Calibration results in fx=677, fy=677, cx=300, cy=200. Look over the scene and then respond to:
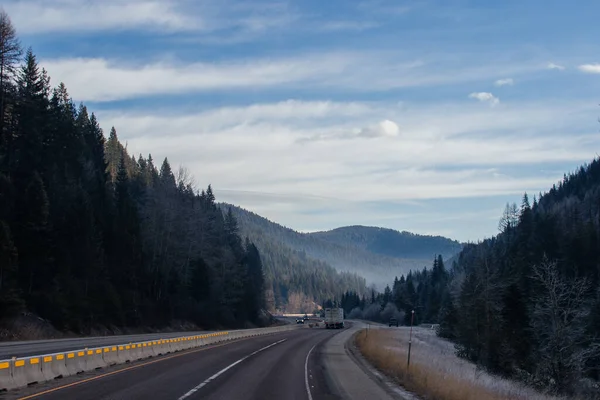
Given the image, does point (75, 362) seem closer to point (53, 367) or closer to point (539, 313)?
point (53, 367)

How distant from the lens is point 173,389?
18.6 m

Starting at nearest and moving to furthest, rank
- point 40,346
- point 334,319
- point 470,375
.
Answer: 1. point 470,375
2. point 40,346
3. point 334,319

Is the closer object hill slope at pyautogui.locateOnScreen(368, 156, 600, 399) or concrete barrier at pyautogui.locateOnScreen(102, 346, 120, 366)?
concrete barrier at pyautogui.locateOnScreen(102, 346, 120, 366)

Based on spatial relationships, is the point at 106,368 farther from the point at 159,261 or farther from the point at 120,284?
the point at 159,261

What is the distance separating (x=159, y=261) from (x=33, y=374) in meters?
66.1

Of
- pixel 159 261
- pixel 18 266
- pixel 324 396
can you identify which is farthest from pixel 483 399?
pixel 159 261

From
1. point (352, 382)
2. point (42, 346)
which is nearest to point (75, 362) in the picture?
point (352, 382)

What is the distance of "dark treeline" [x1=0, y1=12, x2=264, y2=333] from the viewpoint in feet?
178

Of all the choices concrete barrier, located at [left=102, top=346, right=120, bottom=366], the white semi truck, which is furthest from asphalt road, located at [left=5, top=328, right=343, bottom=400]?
the white semi truck

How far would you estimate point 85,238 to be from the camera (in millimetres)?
60812

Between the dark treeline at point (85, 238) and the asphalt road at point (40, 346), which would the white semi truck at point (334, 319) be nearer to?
the dark treeline at point (85, 238)

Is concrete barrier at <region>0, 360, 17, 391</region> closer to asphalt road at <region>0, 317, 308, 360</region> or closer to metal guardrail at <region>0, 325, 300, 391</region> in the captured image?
metal guardrail at <region>0, 325, 300, 391</region>

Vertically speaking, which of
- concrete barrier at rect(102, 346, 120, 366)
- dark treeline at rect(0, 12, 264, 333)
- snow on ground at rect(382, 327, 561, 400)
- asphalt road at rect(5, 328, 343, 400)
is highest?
dark treeline at rect(0, 12, 264, 333)

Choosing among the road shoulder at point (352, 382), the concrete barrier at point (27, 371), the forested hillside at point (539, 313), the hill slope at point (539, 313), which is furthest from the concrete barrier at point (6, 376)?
the hill slope at point (539, 313)
